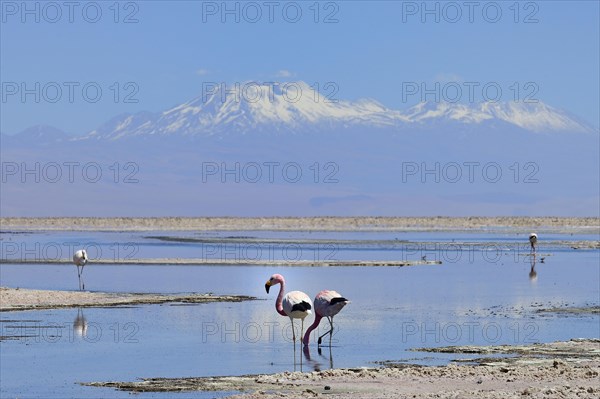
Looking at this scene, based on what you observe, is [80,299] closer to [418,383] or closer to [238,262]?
[418,383]

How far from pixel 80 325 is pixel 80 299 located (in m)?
5.55

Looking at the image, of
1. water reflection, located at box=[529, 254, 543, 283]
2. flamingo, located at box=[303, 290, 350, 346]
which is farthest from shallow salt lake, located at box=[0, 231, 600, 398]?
flamingo, located at box=[303, 290, 350, 346]

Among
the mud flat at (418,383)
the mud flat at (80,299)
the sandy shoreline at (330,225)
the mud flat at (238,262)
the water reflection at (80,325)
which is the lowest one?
the mud flat at (418,383)

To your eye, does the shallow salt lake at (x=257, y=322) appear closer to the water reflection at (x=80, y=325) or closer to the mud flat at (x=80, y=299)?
the water reflection at (x=80, y=325)

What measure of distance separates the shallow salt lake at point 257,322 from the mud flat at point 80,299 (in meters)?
A: 0.88

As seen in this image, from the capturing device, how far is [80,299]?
98.6 ft

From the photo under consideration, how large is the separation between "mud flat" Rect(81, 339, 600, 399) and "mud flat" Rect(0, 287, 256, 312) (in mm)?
12005

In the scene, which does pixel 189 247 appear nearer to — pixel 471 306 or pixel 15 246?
pixel 15 246

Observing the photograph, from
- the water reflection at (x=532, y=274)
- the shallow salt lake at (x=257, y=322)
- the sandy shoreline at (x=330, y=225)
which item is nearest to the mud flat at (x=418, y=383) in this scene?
the shallow salt lake at (x=257, y=322)

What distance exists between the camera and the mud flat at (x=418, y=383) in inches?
603

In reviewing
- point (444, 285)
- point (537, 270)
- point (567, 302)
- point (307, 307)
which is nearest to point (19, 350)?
point (307, 307)

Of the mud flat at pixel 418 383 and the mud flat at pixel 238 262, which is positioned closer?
the mud flat at pixel 418 383

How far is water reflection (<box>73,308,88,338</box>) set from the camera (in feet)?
75.7

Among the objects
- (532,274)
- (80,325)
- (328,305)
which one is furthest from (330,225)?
(328,305)
